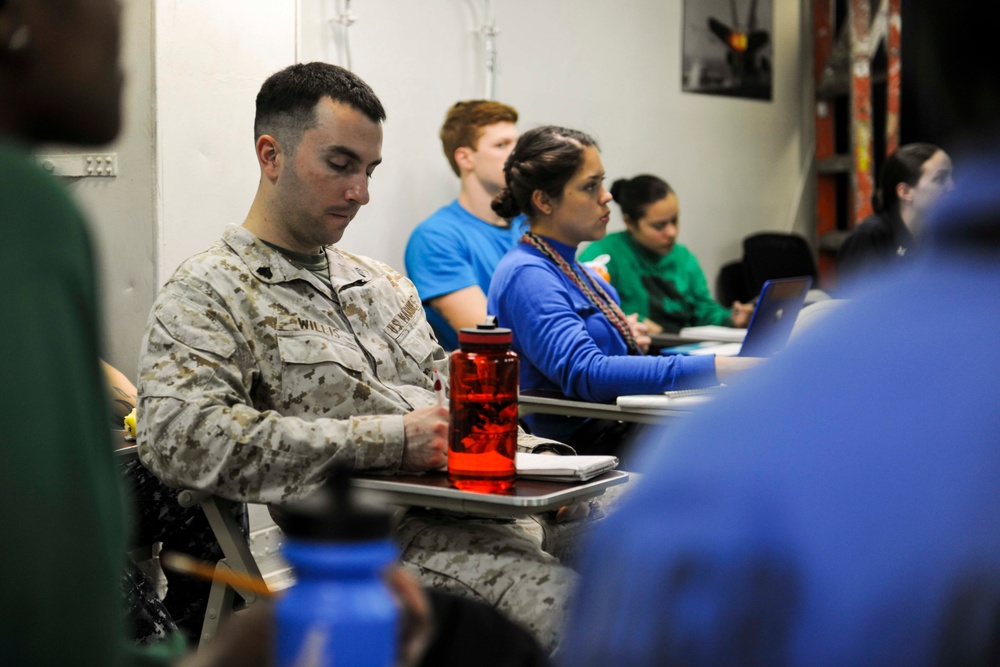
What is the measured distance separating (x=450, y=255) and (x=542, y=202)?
0.97 metres

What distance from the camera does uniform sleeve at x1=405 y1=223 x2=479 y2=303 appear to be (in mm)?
3963

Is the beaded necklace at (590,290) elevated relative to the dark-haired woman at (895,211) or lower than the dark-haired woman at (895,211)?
lower

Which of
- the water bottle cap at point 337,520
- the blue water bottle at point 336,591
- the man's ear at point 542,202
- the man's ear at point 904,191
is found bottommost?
the blue water bottle at point 336,591

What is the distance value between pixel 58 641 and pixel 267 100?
1.80m

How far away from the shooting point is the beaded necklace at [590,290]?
2.98 m

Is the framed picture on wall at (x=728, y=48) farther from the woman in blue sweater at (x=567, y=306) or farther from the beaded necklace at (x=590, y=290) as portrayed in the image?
the beaded necklace at (x=590, y=290)

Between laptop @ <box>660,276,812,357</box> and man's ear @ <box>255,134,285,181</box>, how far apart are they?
1.30m

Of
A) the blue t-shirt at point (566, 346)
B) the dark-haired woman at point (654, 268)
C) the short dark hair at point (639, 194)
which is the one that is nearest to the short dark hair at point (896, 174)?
the dark-haired woman at point (654, 268)

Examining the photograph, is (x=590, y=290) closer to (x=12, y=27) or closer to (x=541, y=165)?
(x=541, y=165)

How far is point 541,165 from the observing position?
3.11 meters

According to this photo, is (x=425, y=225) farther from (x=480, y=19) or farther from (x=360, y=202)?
(x=360, y=202)

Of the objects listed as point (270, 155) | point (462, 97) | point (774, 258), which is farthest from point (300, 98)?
point (774, 258)

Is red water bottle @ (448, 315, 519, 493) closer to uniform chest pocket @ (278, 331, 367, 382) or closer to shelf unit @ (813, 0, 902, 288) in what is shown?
uniform chest pocket @ (278, 331, 367, 382)

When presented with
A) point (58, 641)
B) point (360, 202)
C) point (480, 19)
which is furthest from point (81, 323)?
point (480, 19)
